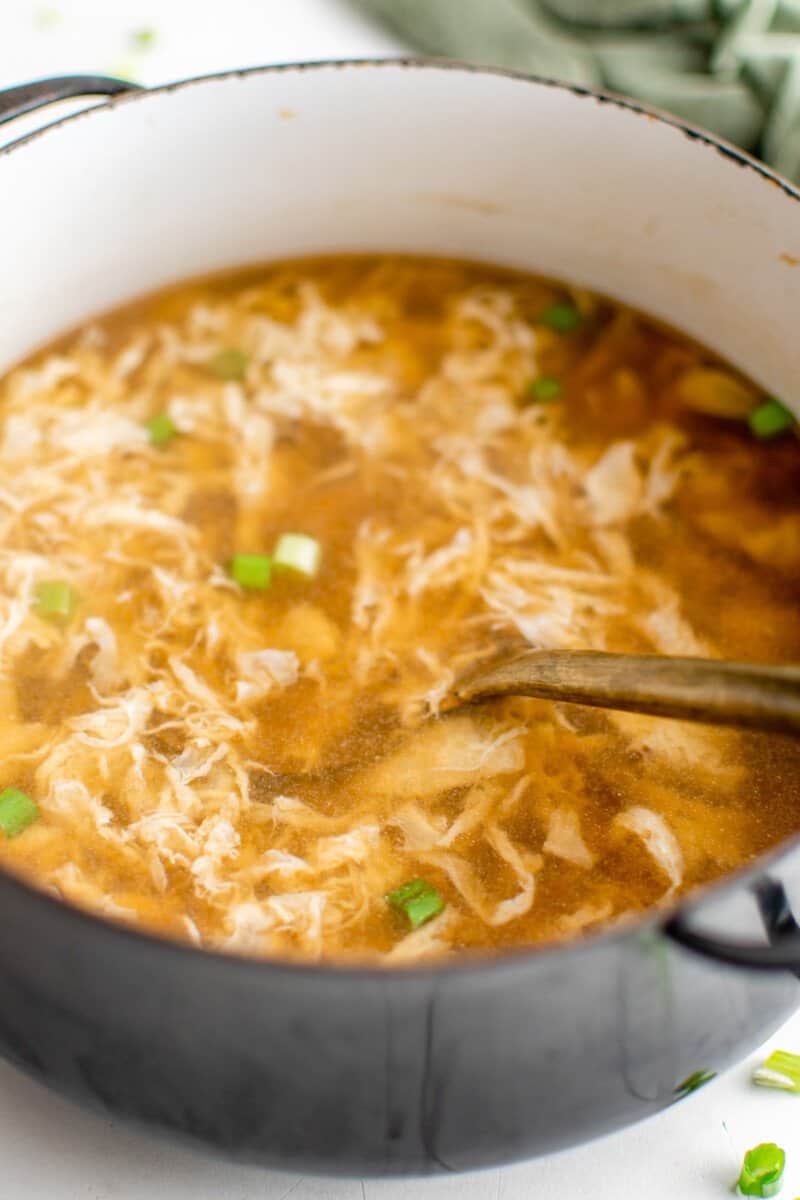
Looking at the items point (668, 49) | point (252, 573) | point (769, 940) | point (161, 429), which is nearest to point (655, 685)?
point (769, 940)

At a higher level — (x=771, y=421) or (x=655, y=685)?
(x=771, y=421)

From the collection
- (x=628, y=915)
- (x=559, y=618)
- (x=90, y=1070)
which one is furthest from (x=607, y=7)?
(x=90, y=1070)

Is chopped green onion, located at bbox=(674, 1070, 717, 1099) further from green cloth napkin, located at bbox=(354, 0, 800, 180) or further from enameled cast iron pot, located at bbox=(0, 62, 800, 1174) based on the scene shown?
green cloth napkin, located at bbox=(354, 0, 800, 180)

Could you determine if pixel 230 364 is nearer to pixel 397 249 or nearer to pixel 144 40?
pixel 397 249

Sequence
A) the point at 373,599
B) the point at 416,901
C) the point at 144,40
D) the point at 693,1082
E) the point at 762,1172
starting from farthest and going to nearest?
1. the point at 144,40
2. the point at 373,599
3. the point at 416,901
4. the point at 762,1172
5. the point at 693,1082

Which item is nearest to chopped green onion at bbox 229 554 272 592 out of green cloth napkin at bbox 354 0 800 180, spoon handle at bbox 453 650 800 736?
spoon handle at bbox 453 650 800 736
